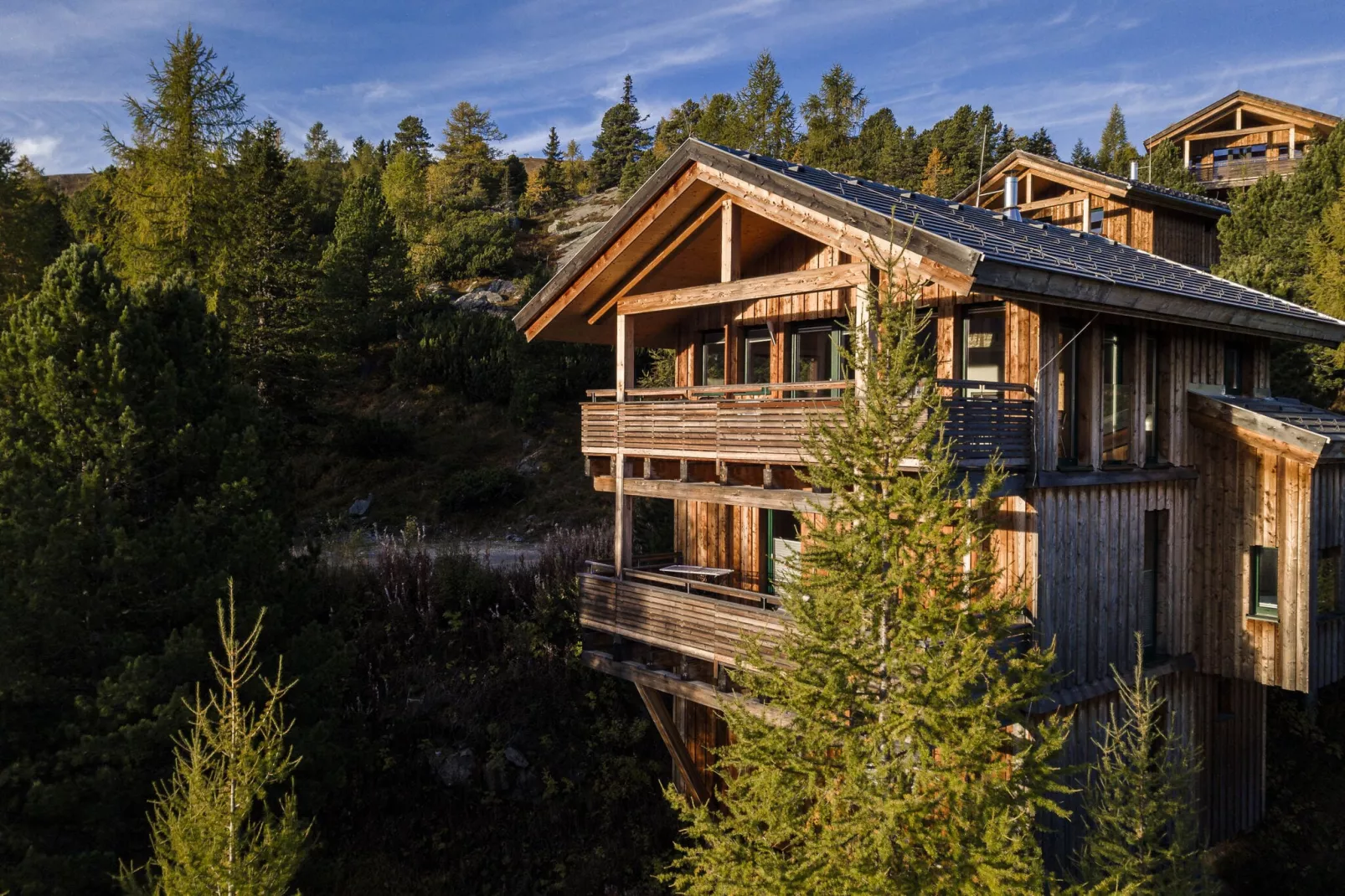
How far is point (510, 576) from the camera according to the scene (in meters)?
18.0

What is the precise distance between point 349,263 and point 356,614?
24.3m

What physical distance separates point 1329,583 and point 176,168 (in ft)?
90.1

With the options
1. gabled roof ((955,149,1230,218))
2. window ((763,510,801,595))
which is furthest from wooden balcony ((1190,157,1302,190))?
window ((763,510,801,595))

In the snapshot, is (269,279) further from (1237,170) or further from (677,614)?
(1237,170)

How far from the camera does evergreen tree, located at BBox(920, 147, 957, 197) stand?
52.8m

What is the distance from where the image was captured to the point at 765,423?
1143 cm

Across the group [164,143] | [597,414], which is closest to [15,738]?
[597,414]

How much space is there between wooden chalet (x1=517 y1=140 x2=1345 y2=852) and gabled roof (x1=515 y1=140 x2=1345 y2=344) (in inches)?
1.9

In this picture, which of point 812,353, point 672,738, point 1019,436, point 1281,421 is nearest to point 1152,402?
point 1281,421

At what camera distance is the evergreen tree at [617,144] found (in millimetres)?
74750

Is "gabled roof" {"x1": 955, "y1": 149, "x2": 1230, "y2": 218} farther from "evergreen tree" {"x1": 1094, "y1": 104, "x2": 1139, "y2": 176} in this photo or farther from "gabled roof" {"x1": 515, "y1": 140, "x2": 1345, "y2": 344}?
"evergreen tree" {"x1": 1094, "y1": 104, "x2": 1139, "y2": 176}

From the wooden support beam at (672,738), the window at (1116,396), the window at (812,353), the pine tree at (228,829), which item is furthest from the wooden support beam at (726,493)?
the pine tree at (228,829)

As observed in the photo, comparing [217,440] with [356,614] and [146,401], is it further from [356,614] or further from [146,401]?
[356,614]

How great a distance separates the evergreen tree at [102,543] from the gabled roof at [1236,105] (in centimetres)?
4718
